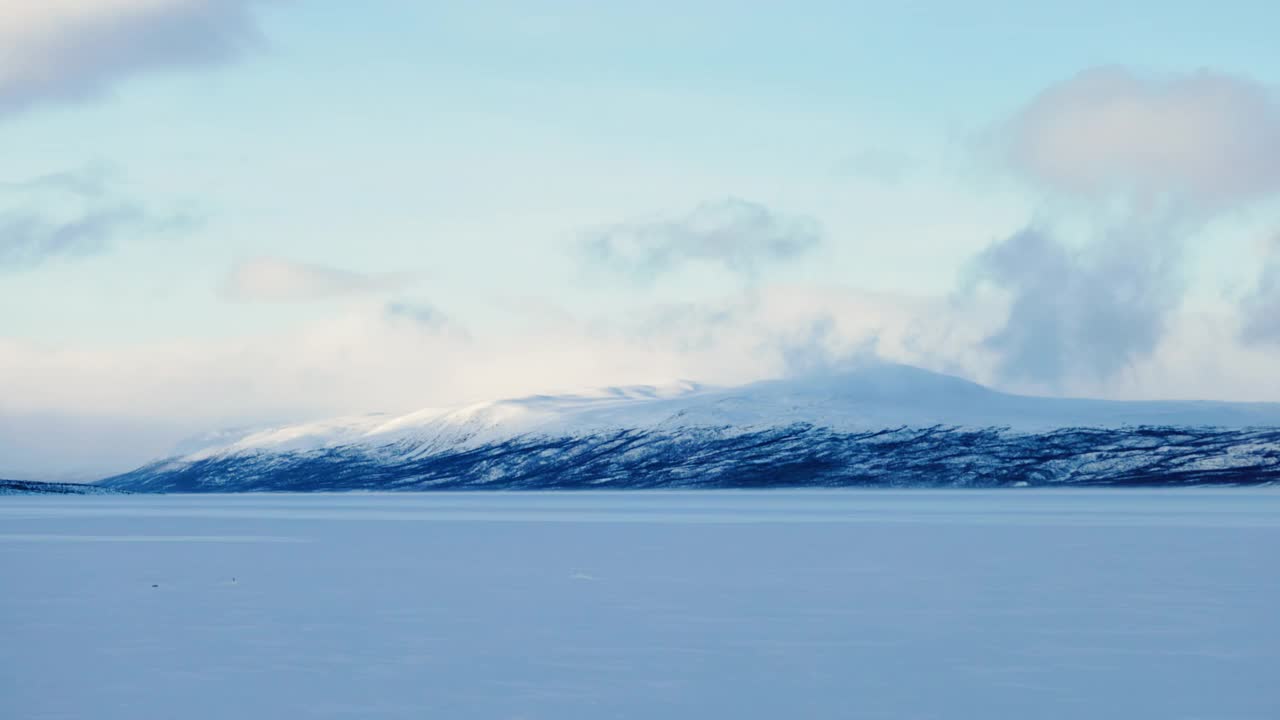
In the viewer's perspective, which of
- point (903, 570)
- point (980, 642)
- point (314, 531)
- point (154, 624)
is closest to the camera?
point (980, 642)

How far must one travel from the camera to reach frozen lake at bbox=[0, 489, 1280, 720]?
18000 millimetres

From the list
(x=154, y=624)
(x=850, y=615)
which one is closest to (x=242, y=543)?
(x=154, y=624)

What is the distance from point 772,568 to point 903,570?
3537mm

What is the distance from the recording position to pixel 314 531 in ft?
243

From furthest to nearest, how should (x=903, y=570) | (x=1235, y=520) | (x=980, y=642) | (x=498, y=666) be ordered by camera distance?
1. (x=1235, y=520)
2. (x=903, y=570)
3. (x=980, y=642)
4. (x=498, y=666)

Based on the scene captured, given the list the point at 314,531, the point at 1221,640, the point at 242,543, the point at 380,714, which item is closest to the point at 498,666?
the point at 380,714

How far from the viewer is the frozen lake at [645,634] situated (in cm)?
1800

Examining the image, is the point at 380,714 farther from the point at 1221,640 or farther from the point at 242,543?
the point at 242,543

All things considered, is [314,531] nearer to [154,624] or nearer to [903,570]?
[903,570]

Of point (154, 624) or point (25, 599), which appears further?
point (25, 599)

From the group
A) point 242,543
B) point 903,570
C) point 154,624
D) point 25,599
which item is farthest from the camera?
point 242,543

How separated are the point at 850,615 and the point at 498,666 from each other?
8829 mm

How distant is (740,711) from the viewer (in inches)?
681

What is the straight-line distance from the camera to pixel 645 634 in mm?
24609
